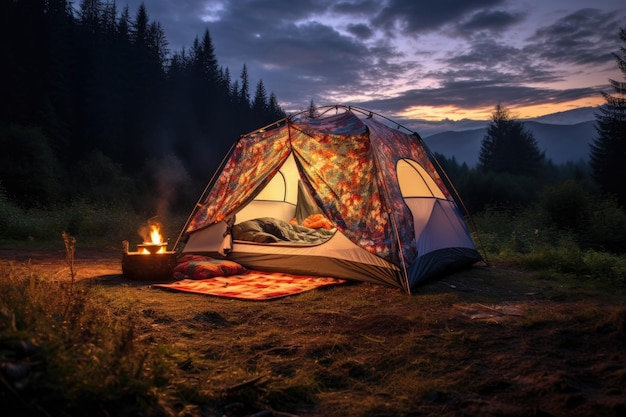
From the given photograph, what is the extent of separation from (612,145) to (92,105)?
35.1 meters

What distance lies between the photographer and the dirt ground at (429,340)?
100 inches

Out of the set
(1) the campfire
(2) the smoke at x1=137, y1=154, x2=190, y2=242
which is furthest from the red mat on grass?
(2) the smoke at x1=137, y1=154, x2=190, y2=242

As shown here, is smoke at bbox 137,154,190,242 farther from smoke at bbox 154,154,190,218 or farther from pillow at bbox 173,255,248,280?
pillow at bbox 173,255,248,280

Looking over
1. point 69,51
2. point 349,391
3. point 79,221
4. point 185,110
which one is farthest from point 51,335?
point 185,110

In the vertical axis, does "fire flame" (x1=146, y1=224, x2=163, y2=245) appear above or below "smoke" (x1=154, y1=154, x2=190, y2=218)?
below

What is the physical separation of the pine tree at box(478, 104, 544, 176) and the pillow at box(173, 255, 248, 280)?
165 feet

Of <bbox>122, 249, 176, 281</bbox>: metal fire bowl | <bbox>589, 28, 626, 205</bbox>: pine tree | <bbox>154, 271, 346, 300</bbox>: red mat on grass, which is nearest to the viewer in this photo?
<bbox>154, 271, 346, 300</bbox>: red mat on grass

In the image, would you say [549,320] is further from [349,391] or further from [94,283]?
[94,283]

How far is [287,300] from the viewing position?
17.2 ft

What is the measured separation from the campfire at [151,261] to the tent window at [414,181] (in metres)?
3.46

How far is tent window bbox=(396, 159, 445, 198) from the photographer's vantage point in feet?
22.3

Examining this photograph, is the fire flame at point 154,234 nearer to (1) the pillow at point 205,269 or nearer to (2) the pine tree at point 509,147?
(1) the pillow at point 205,269

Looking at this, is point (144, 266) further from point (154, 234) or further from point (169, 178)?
point (169, 178)

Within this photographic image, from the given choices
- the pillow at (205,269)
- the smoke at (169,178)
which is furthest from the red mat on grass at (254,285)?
the smoke at (169,178)
